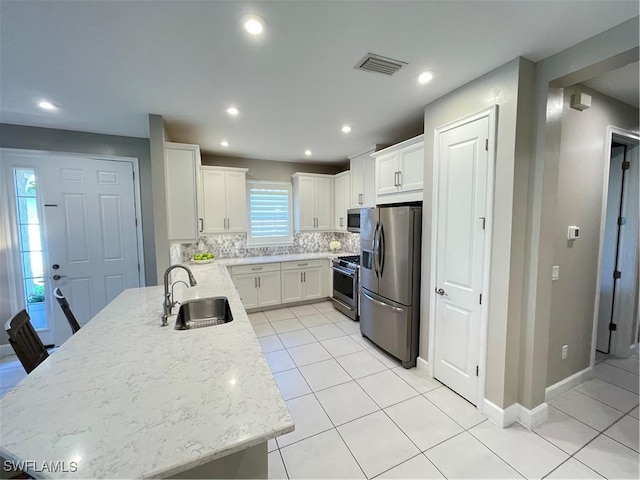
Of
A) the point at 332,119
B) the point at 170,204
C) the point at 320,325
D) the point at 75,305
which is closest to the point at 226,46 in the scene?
the point at 332,119

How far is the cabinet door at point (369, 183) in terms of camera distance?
3.86 metres

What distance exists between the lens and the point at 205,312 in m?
2.18

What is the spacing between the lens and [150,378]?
1097 mm

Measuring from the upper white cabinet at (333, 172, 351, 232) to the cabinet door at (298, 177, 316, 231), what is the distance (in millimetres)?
432

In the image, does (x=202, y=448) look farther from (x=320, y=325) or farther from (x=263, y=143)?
(x=263, y=143)

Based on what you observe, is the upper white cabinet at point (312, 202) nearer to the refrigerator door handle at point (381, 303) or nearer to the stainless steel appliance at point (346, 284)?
the stainless steel appliance at point (346, 284)

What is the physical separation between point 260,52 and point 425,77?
3.98 ft

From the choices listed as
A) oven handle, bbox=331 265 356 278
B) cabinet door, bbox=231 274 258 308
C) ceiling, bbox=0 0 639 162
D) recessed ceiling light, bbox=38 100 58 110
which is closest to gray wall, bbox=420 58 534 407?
ceiling, bbox=0 0 639 162

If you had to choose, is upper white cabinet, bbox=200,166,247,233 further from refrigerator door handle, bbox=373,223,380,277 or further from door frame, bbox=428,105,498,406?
door frame, bbox=428,105,498,406

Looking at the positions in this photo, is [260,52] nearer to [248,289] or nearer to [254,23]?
[254,23]

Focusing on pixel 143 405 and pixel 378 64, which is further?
pixel 378 64

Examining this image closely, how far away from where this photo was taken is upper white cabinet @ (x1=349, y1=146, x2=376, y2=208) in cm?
388

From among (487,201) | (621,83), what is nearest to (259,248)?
(487,201)

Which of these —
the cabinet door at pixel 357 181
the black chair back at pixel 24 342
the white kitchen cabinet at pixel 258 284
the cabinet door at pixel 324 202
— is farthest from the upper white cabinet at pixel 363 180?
the black chair back at pixel 24 342
